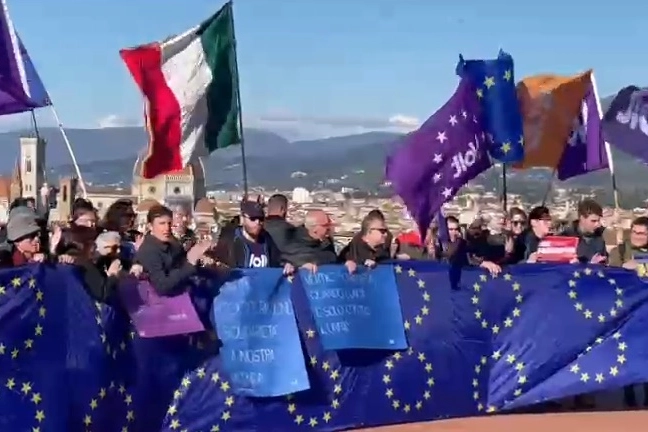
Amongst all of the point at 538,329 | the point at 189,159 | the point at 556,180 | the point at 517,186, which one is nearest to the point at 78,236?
the point at 189,159

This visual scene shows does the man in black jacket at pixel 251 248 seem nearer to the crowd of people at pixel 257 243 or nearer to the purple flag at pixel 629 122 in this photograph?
the crowd of people at pixel 257 243

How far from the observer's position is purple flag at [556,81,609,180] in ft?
39.0

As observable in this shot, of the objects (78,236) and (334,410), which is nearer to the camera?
(78,236)

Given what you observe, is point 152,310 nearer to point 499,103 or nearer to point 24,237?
point 24,237

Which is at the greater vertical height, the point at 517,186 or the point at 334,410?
the point at 517,186

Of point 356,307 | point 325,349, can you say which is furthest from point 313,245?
point 325,349

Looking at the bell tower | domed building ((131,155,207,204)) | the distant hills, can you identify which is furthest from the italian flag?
the bell tower

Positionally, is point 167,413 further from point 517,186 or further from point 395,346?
point 517,186

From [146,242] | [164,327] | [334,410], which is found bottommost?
[334,410]

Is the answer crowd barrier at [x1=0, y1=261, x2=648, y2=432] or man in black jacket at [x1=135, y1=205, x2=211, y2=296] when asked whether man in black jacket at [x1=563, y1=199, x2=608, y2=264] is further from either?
man in black jacket at [x1=135, y1=205, x2=211, y2=296]

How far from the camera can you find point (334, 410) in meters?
8.55

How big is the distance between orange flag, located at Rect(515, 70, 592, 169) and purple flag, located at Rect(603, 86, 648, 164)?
0.81m

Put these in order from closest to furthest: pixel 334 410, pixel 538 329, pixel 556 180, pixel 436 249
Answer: pixel 334 410 → pixel 538 329 → pixel 436 249 → pixel 556 180

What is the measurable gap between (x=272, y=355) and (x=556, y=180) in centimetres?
524
